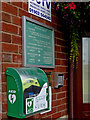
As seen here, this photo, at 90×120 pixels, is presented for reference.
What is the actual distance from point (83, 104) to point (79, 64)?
2.23 ft

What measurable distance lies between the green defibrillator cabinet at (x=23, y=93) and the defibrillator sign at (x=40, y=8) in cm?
80

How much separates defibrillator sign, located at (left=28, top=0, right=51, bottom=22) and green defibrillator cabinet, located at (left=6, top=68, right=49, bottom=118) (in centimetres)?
80

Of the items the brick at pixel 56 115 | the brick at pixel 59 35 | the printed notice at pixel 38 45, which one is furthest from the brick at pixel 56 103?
the brick at pixel 59 35

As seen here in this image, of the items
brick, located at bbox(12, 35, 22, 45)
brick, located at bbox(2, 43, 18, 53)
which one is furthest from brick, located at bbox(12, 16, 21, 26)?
brick, located at bbox(2, 43, 18, 53)

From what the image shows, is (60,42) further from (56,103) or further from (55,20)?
(56,103)

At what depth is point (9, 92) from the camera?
2.09 metres

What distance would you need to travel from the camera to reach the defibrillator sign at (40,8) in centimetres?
251

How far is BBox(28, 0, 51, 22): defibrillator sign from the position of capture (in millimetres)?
2510

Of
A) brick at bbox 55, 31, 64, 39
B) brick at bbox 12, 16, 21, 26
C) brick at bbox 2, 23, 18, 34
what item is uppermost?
brick at bbox 12, 16, 21, 26

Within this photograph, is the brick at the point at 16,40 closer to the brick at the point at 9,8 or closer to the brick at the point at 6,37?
the brick at the point at 6,37

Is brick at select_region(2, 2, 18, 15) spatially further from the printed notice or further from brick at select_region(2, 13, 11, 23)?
the printed notice

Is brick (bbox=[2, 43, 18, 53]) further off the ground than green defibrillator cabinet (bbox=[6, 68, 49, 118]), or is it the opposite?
brick (bbox=[2, 43, 18, 53])

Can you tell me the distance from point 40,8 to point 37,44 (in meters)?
0.49

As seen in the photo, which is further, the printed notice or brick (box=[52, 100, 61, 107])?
brick (box=[52, 100, 61, 107])
